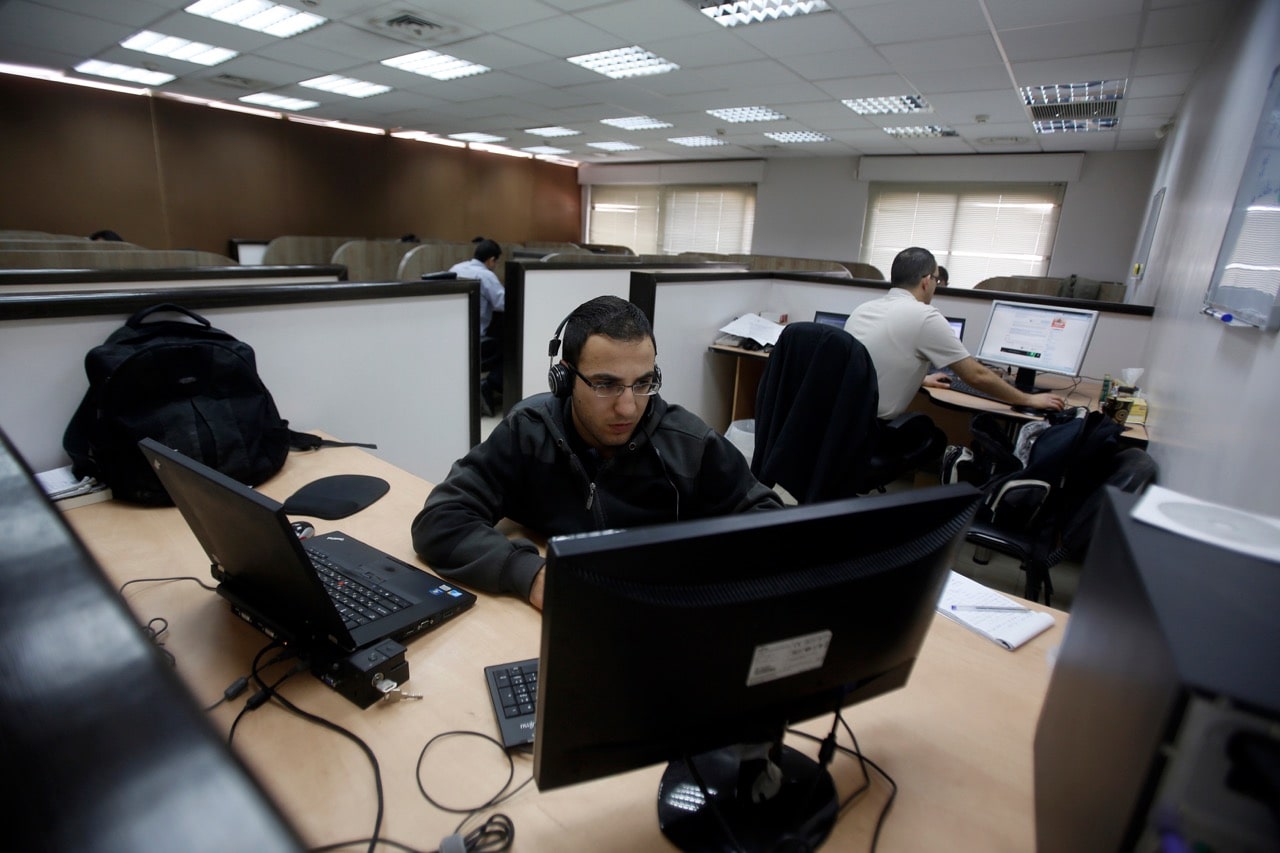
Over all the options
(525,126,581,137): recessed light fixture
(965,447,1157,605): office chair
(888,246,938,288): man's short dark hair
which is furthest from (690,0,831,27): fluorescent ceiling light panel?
(525,126,581,137): recessed light fixture

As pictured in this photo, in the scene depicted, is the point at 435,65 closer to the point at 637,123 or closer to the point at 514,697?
the point at 637,123

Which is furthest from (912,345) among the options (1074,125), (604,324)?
(1074,125)

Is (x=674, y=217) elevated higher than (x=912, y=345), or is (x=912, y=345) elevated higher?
(x=674, y=217)

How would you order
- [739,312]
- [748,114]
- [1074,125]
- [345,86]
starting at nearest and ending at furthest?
[739,312] < [1074,125] < [345,86] < [748,114]

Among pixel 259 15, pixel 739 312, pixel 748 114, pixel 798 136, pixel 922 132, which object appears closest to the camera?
pixel 739 312

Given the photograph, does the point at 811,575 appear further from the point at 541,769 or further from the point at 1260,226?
the point at 1260,226

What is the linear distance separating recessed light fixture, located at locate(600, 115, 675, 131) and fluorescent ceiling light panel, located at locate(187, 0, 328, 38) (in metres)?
3.34

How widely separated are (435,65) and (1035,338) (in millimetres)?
4970

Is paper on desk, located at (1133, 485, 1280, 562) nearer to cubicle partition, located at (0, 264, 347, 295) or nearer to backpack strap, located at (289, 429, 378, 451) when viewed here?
backpack strap, located at (289, 429, 378, 451)

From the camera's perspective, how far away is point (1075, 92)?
4586mm

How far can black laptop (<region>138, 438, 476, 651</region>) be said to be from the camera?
75 cm

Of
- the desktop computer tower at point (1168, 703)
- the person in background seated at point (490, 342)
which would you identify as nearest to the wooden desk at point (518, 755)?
the desktop computer tower at point (1168, 703)

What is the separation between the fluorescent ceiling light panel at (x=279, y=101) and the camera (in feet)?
22.2

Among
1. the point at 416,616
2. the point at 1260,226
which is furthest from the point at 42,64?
the point at 1260,226
